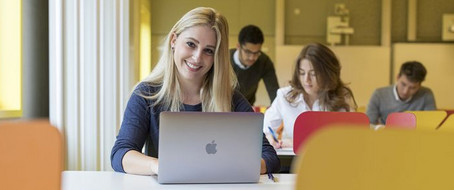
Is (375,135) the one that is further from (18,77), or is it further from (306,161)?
(18,77)

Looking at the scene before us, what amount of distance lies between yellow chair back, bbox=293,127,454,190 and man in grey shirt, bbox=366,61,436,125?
14.0 feet

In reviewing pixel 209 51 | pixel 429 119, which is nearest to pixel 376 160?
pixel 209 51

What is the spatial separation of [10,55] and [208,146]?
1.87 m

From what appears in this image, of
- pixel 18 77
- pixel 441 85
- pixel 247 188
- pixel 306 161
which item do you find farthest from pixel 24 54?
pixel 441 85

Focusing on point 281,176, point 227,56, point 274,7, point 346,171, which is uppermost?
point 274,7

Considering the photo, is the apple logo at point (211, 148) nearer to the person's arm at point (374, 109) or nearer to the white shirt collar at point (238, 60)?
the white shirt collar at point (238, 60)

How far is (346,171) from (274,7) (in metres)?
7.57

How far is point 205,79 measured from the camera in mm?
2555

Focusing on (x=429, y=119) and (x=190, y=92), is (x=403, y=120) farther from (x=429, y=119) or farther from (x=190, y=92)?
(x=190, y=92)

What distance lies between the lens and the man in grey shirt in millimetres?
5023

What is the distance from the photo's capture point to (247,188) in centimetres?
182

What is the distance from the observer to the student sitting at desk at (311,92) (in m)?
3.75

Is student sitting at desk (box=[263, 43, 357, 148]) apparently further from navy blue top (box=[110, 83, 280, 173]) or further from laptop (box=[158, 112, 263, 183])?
laptop (box=[158, 112, 263, 183])

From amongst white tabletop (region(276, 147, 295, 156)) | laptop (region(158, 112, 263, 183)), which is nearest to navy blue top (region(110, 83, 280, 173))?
laptop (region(158, 112, 263, 183))
